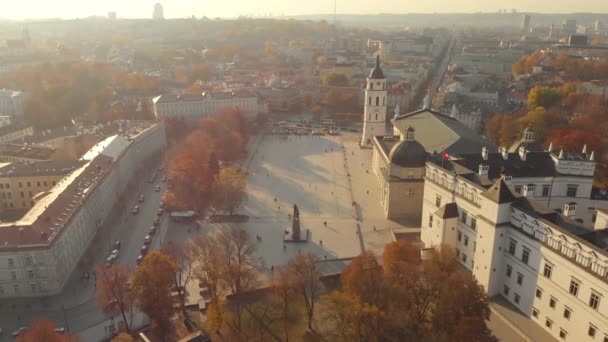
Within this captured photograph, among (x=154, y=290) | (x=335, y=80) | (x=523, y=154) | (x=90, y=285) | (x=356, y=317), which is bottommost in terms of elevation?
(x=90, y=285)

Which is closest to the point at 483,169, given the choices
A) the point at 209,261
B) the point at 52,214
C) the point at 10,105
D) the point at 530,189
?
the point at 530,189

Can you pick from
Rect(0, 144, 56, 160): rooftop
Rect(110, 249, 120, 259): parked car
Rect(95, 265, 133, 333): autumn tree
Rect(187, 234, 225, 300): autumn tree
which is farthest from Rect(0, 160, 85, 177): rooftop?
Rect(95, 265, 133, 333): autumn tree

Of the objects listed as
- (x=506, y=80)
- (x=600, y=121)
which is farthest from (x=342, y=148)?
(x=506, y=80)

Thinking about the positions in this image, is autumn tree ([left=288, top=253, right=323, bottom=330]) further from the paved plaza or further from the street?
the street

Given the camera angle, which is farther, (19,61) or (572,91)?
(19,61)

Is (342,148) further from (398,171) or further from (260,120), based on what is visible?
(398,171)

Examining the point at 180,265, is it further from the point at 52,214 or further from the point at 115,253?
the point at 52,214

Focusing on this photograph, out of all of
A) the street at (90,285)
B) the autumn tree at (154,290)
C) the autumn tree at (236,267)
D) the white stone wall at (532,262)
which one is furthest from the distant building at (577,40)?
the autumn tree at (154,290)
